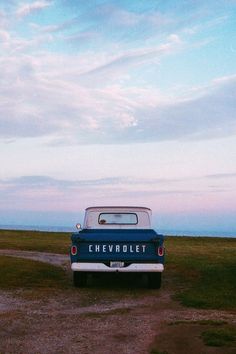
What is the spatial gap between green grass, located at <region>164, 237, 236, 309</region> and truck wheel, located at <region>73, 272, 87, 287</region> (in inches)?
104

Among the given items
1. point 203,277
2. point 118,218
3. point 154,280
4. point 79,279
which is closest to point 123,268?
point 154,280

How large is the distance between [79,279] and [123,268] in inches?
55.5

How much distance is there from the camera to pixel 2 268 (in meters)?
19.2

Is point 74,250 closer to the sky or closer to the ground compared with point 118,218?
closer to the ground

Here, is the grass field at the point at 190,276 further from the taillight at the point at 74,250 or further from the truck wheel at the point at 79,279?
the taillight at the point at 74,250

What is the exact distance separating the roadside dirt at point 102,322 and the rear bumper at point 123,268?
1.89 ft

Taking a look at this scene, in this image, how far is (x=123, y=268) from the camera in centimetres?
1494

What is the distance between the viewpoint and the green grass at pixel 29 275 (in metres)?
15.9

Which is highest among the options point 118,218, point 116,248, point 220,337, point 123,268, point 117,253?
point 118,218

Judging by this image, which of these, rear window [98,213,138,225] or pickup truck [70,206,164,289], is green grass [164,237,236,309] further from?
rear window [98,213,138,225]

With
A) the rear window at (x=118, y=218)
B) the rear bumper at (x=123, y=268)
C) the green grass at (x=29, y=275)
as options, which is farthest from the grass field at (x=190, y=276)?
the rear window at (x=118, y=218)

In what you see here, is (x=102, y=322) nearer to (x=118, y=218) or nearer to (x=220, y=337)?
(x=220, y=337)

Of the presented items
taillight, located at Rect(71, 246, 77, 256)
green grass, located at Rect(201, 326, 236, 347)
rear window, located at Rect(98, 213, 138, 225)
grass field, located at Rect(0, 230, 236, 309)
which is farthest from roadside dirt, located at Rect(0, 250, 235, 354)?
rear window, located at Rect(98, 213, 138, 225)

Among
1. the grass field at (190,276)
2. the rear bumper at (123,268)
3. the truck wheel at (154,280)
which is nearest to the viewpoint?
the grass field at (190,276)
